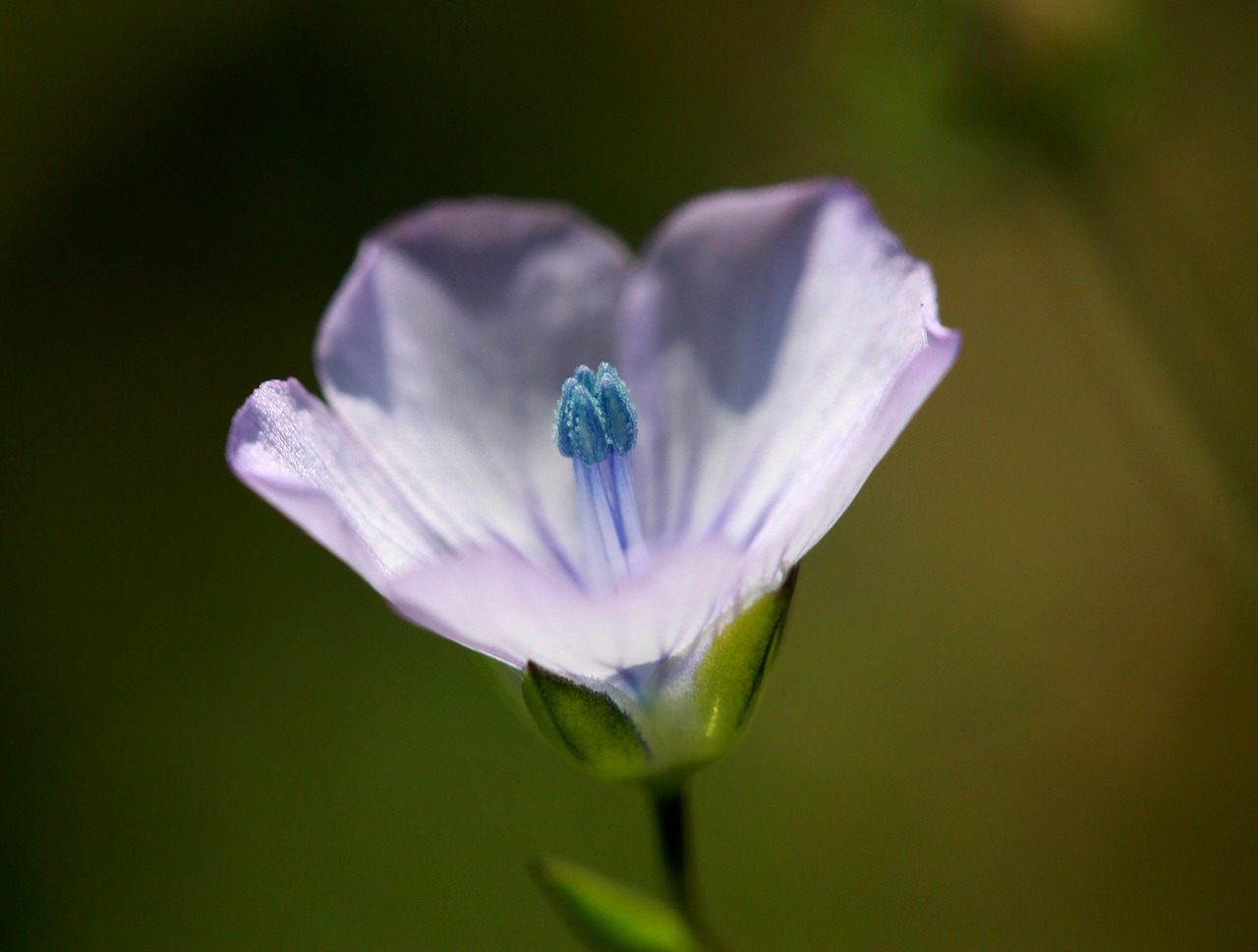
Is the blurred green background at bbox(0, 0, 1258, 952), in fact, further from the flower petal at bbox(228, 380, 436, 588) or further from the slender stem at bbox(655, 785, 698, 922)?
the flower petal at bbox(228, 380, 436, 588)

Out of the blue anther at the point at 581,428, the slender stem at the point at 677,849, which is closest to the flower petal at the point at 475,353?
the blue anther at the point at 581,428

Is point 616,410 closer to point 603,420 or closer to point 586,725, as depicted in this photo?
point 603,420

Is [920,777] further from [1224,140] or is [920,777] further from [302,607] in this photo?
[1224,140]

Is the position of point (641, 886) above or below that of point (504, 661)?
below

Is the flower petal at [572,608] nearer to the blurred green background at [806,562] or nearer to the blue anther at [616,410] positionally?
the blue anther at [616,410]

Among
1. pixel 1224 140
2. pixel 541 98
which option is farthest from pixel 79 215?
pixel 1224 140

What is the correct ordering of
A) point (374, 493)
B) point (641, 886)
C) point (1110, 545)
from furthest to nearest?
point (1110, 545)
point (641, 886)
point (374, 493)

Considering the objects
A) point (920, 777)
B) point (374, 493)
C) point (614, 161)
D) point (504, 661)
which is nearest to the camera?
point (504, 661)
